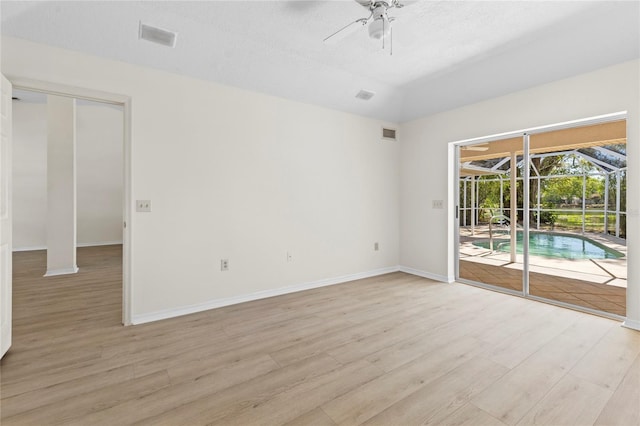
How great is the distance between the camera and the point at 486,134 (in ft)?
13.3

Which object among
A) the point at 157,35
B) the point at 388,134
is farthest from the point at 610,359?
the point at 157,35

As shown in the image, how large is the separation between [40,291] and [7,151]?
2648 mm

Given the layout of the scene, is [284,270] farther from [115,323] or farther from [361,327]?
[115,323]

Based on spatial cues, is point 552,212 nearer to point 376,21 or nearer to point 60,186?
point 376,21

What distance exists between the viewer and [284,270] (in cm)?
407

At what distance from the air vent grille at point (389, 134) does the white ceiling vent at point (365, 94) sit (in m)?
0.82

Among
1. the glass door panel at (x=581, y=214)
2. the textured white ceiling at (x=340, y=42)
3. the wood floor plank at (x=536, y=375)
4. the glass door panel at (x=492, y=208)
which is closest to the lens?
the wood floor plank at (x=536, y=375)

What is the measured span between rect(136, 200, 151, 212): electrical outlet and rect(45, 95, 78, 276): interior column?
3.31m

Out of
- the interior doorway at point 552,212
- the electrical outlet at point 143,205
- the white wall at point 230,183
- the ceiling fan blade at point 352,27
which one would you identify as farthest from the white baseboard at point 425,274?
the electrical outlet at point 143,205

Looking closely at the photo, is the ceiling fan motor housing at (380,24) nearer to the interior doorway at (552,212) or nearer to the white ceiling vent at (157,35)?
the white ceiling vent at (157,35)

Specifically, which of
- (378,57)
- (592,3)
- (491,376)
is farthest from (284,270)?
(592,3)

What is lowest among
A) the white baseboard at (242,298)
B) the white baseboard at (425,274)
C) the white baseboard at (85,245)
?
the white baseboard at (242,298)

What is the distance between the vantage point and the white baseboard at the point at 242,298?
3129 millimetres

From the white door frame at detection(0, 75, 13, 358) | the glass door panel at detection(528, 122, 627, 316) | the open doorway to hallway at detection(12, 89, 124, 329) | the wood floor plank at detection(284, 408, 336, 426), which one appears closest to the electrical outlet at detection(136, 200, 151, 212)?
the white door frame at detection(0, 75, 13, 358)
